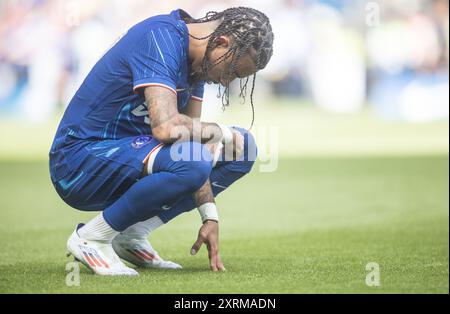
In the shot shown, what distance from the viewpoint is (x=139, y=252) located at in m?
4.49

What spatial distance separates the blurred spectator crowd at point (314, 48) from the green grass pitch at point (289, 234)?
382 inches

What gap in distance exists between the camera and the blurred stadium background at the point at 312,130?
5.24 m

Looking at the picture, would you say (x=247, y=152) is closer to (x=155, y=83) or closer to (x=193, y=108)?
(x=193, y=108)

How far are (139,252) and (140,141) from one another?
2.03 feet

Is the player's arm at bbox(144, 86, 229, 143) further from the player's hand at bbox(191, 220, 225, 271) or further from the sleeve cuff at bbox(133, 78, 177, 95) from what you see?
the player's hand at bbox(191, 220, 225, 271)

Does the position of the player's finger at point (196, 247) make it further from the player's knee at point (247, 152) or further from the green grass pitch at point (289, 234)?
the player's knee at point (247, 152)

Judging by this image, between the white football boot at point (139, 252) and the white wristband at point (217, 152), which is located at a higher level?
the white wristband at point (217, 152)

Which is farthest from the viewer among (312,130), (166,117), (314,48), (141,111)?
(314,48)

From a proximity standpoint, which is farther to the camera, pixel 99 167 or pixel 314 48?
pixel 314 48

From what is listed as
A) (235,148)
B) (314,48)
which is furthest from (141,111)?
(314,48)

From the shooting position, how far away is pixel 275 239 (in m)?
5.79

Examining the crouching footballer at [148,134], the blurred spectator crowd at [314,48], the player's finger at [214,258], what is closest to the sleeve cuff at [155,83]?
the crouching footballer at [148,134]
